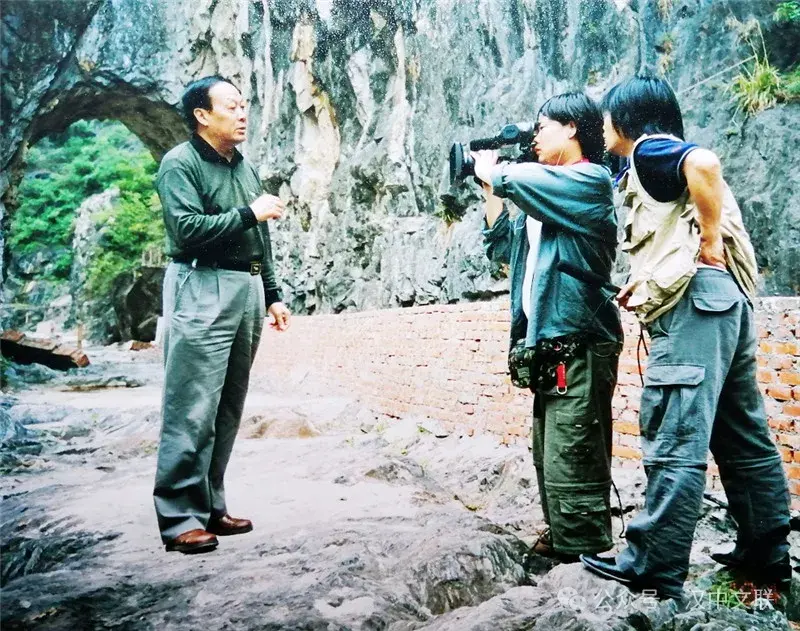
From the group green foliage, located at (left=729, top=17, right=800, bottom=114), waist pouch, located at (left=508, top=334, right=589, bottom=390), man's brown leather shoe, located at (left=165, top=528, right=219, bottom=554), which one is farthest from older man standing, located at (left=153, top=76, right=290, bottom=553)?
green foliage, located at (left=729, top=17, right=800, bottom=114)

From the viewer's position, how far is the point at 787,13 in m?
3.22

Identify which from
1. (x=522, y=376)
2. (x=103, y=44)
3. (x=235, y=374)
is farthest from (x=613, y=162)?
(x=103, y=44)

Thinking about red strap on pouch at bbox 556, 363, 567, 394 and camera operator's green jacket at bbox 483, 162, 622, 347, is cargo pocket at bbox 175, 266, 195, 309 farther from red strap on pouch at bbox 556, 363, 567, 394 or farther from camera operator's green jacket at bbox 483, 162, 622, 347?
red strap on pouch at bbox 556, 363, 567, 394

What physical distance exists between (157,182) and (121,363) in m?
4.71

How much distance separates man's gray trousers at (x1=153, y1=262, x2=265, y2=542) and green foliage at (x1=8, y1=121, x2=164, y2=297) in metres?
0.96

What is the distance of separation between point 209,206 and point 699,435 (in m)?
1.50

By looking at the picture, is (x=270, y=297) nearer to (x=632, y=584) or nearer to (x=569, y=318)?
(x=569, y=318)

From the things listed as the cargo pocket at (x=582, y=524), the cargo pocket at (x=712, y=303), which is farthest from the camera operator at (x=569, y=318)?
the cargo pocket at (x=712, y=303)

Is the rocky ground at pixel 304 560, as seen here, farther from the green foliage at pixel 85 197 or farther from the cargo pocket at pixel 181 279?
the green foliage at pixel 85 197

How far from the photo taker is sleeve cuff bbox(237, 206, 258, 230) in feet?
5.78

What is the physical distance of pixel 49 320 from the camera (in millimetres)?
2627

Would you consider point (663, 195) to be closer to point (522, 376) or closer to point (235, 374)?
point (522, 376)

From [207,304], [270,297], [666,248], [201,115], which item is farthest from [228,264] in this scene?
[666,248]

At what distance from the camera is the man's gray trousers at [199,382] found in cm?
170
